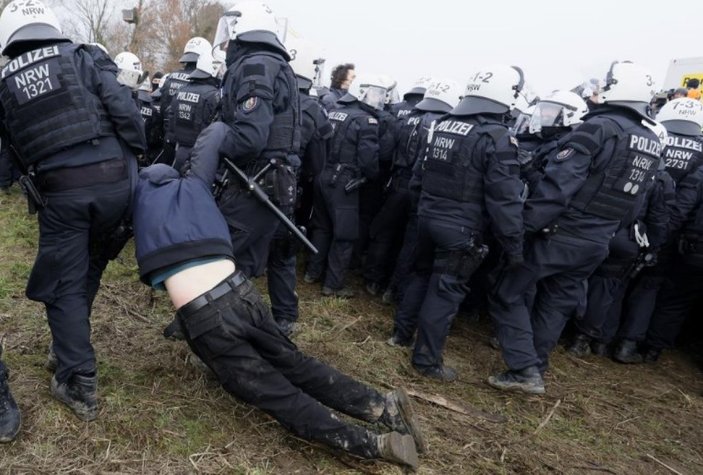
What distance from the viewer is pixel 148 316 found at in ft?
14.0

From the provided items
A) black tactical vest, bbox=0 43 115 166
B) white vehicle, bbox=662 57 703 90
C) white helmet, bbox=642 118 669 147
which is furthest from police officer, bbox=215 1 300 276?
white vehicle, bbox=662 57 703 90

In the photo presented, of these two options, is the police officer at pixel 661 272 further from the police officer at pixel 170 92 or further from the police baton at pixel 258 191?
the police officer at pixel 170 92

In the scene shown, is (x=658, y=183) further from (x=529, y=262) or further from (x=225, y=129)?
(x=225, y=129)

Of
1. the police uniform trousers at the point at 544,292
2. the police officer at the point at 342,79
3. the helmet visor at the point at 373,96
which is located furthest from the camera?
the police officer at the point at 342,79

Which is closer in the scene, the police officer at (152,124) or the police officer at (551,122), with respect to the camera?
the police officer at (551,122)

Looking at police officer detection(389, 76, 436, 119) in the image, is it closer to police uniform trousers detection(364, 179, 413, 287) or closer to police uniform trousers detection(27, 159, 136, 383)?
police uniform trousers detection(364, 179, 413, 287)

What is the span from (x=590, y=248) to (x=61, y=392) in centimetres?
363

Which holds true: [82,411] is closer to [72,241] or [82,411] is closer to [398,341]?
[72,241]

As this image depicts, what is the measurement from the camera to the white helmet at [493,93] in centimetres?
397

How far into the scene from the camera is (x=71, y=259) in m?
2.86

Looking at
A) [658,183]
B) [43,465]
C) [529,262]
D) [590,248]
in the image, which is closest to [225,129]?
[43,465]

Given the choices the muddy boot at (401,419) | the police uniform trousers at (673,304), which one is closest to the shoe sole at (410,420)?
the muddy boot at (401,419)

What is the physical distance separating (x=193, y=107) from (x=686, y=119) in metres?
4.73

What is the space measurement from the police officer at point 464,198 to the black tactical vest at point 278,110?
3.55 feet
